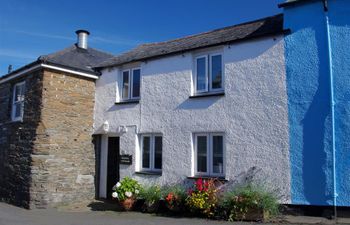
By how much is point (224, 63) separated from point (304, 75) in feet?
8.14

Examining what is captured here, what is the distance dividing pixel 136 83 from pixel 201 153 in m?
3.88

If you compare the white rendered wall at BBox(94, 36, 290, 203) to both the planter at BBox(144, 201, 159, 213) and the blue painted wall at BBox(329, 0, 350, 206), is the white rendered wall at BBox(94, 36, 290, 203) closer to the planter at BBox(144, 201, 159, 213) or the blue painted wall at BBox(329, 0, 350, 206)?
the planter at BBox(144, 201, 159, 213)

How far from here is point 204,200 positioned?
9.84 meters

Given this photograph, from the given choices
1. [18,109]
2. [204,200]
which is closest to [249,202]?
[204,200]

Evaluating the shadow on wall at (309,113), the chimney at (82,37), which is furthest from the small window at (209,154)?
the chimney at (82,37)

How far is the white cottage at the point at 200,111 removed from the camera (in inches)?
392

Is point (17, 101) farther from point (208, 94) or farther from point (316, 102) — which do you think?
point (316, 102)

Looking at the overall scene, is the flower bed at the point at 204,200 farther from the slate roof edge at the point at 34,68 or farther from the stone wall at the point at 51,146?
the slate roof edge at the point at 34,68

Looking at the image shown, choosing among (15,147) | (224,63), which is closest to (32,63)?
(15,147)

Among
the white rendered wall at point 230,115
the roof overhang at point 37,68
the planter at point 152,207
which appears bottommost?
the planter at point 152,207

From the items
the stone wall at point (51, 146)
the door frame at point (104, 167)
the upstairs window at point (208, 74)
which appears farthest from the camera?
the door frame at point (104, 167)

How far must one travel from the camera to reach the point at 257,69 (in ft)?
33.7

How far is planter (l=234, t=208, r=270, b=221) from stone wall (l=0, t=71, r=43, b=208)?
23.9ft

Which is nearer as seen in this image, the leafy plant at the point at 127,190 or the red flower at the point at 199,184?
the red flower at the point at 199,184
